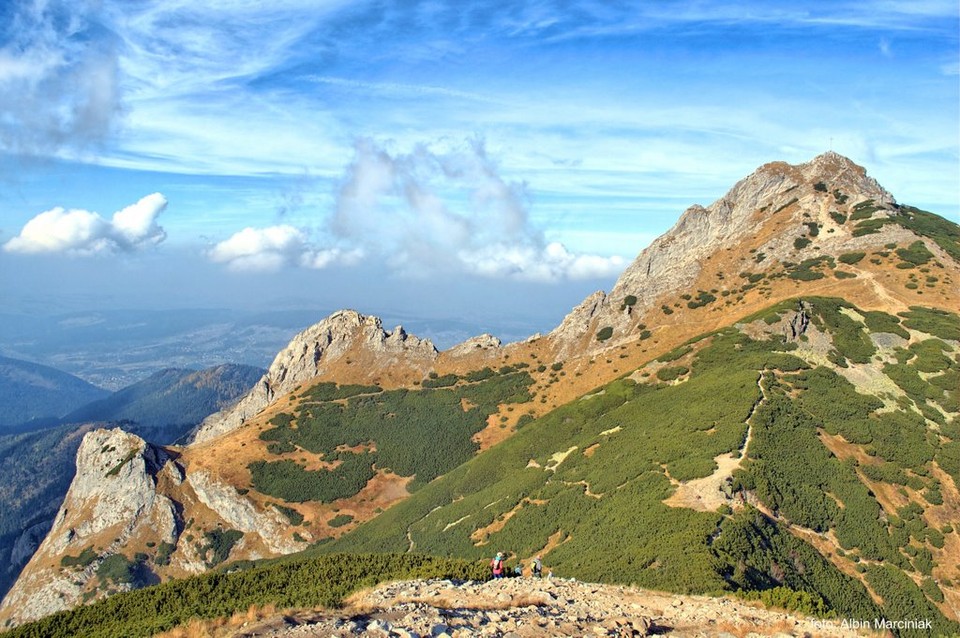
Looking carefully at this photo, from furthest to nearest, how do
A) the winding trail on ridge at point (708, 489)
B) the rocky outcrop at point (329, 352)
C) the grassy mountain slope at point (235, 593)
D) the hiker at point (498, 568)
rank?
the rocky outcrop at point (329, 352) → the winding trail on ridge at point (708, 489) → the hiker at point (498, 568) → the grassy mountain slope at point (235, 593)

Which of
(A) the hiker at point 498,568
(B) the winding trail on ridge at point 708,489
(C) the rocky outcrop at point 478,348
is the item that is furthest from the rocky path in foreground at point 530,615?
(C) the rocky outcrop at point 478,348

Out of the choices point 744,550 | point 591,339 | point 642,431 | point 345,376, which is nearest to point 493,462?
point 642,431

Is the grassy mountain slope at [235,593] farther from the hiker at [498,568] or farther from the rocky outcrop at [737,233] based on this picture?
the rocky outcrop at [737,233]

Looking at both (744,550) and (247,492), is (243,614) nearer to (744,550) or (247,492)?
(744,550)

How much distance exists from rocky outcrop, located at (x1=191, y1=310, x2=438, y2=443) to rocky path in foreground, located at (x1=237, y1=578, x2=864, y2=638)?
110 metres

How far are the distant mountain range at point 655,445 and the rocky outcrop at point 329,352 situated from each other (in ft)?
2.16

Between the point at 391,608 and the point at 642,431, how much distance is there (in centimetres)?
4890

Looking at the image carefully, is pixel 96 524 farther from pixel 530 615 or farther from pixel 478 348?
pixel 530 615

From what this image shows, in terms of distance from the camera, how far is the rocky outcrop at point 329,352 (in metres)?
140

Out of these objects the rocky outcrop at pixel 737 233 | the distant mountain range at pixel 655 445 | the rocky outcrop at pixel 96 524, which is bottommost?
the rocky outcrop at pixel 96 524

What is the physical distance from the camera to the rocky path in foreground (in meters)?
19.4

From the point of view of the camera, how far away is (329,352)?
145 meters

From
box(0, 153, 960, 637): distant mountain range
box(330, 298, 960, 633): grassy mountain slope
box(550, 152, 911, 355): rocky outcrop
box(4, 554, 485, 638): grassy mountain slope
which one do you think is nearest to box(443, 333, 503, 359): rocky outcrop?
box(0, 153, 960, 637): distant mountain range

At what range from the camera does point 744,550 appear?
37.4 meters
